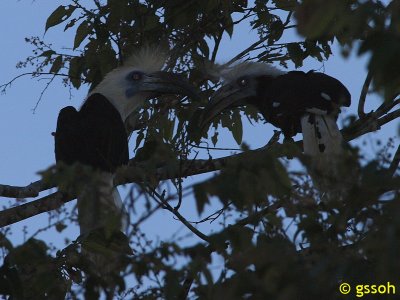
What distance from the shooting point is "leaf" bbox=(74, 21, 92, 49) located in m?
5.22

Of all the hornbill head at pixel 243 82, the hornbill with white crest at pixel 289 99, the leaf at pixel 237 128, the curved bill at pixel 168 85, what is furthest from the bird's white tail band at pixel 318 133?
the hornbill head at pixel 243 82

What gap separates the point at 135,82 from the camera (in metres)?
6.30

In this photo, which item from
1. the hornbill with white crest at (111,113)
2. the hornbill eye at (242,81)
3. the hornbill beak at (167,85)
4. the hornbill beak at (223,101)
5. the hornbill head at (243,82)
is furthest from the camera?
the hornbill eye at (242,81)

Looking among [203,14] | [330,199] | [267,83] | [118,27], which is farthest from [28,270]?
[267,83]

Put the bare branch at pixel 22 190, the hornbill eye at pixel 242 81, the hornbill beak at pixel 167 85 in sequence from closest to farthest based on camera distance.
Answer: the bare branch at pixel 22 190
the hornbill beak at pixel 167 85
the hornbill eye at pixel 242 81

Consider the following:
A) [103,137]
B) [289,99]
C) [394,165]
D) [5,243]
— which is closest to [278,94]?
[289,99]

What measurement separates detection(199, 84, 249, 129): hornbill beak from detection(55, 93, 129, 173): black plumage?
1.89 ft

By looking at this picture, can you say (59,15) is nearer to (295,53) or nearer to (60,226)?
(295,53)

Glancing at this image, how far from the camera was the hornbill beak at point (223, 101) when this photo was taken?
232 inches

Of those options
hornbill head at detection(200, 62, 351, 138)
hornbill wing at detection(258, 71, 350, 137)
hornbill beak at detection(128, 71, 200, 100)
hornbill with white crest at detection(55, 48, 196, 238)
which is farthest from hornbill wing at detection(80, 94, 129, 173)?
hornbill wing at detection(258, 71, 350, 137)

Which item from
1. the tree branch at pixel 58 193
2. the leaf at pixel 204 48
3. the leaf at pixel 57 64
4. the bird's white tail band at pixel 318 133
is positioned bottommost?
the tree branch at pixel 58 193

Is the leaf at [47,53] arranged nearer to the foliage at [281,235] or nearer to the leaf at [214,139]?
the leaf at [214,139]

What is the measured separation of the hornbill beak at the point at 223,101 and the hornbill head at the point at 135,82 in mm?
345

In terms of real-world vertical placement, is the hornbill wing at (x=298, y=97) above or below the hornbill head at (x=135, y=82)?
below
